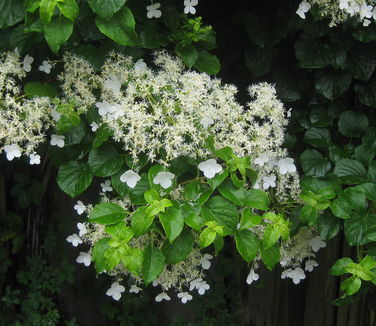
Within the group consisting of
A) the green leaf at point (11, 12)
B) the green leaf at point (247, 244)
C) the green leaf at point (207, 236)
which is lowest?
the green leaf at point (247, 244)

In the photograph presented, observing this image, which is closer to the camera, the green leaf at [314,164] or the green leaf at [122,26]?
the green leaf at [122,26]

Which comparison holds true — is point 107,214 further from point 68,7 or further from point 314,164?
point 314,164

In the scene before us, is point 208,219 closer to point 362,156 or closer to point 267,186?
point 267,186

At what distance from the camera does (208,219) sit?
1161 mm

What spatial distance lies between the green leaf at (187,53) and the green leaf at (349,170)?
1.49ft

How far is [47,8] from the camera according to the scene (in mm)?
1102

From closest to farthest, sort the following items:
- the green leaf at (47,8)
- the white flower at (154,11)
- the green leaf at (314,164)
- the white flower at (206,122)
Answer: the green leaf at (47,8) → the white flower at (206,122) → the white flower at (154,11) → the green leaf at (314,164)

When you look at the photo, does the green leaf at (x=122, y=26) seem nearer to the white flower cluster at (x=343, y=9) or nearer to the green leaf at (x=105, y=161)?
the green leaf at (x=105, y=161)

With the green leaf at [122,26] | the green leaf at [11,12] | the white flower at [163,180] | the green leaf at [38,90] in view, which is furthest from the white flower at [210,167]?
the green leaf at [11,12]

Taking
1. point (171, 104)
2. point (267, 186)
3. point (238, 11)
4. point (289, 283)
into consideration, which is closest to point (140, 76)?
point (171, 104)

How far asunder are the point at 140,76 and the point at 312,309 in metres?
1.18

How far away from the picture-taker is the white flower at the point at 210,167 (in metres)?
1.19

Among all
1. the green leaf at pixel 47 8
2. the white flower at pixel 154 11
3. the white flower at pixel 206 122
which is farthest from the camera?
the white flower at pixel 154 11

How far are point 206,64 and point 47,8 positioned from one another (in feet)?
1.40
